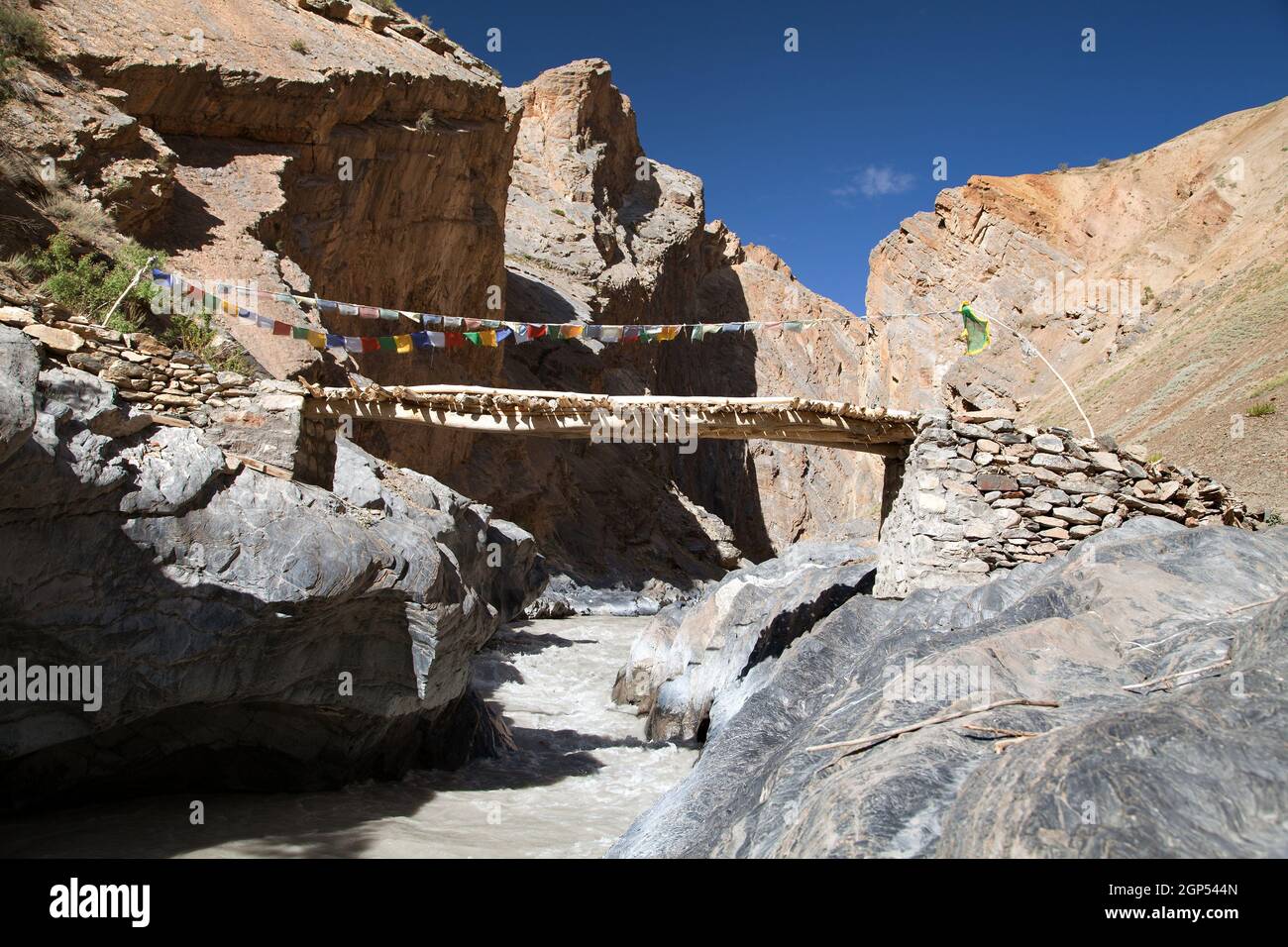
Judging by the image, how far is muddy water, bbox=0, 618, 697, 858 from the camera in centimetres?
797

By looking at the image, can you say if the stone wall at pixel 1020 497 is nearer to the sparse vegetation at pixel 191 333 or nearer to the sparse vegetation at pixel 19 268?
the sparse vegetation at pixel 191 333

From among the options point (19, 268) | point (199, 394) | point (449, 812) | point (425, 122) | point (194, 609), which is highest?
point (425, 122)

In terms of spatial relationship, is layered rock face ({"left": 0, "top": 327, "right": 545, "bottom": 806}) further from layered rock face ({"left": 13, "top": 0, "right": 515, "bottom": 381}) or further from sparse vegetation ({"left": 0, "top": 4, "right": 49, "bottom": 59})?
sparse vegetation ({"left": 0, "top": 4, "right": 49, "bottom": 59})

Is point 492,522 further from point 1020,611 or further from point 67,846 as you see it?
point 1020,611

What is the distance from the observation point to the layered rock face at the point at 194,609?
7750 mm

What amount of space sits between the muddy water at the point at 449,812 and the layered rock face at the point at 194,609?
1.59ft

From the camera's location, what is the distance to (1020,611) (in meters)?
7.42

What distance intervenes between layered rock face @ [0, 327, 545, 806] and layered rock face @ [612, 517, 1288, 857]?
427cm

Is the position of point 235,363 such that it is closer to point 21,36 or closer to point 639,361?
point 21,36

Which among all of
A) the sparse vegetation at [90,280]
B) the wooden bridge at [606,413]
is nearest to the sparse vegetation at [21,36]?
the sparse vegetation at [90,280]

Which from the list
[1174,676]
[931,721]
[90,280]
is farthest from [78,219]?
[1174,676]

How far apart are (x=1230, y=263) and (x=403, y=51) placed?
26178mm

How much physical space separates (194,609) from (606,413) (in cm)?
498

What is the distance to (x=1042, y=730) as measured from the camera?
466cm
